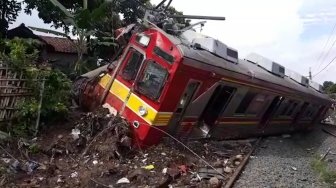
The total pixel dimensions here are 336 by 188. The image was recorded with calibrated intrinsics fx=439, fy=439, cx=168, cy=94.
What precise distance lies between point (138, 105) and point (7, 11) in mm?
14663

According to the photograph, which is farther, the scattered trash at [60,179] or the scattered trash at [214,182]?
the scattered trash at [214,182]

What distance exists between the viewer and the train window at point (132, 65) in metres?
10.1

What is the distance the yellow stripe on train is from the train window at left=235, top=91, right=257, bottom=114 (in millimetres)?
3397

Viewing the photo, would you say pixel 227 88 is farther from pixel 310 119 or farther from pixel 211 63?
pixel 310 119

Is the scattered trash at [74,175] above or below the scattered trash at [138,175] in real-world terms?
below

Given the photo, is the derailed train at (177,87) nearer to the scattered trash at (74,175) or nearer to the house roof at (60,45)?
the scattered trash at (74,175)

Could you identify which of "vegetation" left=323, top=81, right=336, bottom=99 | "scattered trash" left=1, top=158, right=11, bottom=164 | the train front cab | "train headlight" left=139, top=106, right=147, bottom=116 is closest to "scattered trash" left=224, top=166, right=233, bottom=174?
the train front cab

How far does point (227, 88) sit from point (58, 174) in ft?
17.2

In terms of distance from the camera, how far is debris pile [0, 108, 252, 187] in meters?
7.77

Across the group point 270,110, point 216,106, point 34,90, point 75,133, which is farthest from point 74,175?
point 270,110

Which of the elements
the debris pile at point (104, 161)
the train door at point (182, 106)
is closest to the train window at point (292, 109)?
the debris pile at point (104, 161)

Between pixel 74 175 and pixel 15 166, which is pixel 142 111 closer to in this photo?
pixel 74 175

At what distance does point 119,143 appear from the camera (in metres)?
9.26

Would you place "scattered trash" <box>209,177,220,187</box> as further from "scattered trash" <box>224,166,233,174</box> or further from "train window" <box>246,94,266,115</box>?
"train window" <box>246,94,266,115</box>
